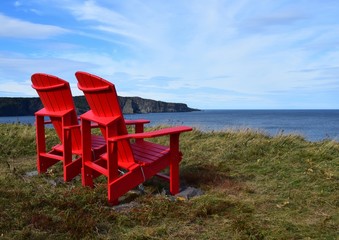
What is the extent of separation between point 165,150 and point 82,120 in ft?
3.62

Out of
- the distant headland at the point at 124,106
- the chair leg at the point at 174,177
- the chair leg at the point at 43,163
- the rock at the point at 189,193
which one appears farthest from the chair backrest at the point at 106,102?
the distant headland at the point at 124,106

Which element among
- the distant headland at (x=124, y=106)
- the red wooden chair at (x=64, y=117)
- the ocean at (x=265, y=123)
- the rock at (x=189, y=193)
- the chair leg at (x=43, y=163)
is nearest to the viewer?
the rock at (x=189, y=193)

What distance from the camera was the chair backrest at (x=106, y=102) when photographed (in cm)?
398

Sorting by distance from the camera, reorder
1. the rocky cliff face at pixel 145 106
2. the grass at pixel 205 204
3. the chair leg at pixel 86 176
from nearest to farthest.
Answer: the grass at pixel 205 204
the chair leg at pixel 86 176
the rocky cliff face at pixel 145 106

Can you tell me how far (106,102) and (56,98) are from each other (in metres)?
1.49

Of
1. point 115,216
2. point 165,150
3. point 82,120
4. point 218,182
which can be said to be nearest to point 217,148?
point 218,182

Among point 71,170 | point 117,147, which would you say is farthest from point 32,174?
point 117,147

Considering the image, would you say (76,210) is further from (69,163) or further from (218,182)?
(218,182)

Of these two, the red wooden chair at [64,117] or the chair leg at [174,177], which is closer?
the chair leg at [174,177]

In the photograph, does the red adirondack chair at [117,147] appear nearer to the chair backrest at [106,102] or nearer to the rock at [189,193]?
the chair backrest at [106,102]

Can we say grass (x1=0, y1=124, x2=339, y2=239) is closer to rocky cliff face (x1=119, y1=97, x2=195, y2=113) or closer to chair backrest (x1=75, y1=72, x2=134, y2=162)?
chair backrest (x1=75, y1=72, x2=134, y2=162)

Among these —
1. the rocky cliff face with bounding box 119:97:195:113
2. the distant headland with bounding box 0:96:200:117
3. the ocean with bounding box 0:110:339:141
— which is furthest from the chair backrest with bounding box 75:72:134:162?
the rocky cliff face with bounding box 119:97:195:113

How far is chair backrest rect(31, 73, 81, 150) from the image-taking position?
511cm

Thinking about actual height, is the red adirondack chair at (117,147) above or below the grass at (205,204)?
above
